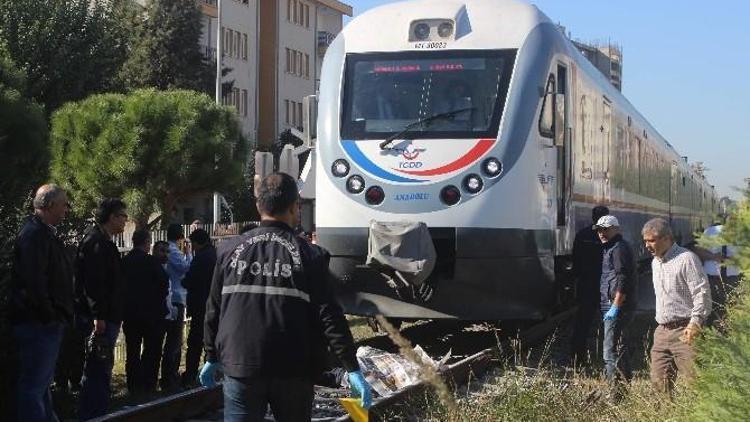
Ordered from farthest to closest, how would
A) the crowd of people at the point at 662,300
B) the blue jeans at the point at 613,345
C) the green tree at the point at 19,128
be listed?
the green tree at the point at 19,128 < the blue jeans at the point at 613,345 < the crowd of people at the point at 662,300

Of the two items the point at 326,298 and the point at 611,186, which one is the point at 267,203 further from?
the point at 611,186

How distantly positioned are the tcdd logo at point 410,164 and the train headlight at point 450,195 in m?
0.36

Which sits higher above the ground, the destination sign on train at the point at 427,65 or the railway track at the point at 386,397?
the destination sign on train at the point at 427,65

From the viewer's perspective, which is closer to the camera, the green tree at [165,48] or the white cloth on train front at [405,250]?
the white cloth on train front at [405,250]

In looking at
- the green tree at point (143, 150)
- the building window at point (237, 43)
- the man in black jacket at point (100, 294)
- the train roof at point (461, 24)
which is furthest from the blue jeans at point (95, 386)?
the building window at point (237, 43)

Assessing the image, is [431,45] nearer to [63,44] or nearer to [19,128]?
[19,128]

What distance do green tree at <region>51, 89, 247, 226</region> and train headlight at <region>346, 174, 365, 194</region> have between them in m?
19.8

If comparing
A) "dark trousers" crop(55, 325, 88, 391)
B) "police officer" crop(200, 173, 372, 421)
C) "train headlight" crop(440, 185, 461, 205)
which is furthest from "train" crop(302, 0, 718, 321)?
"police officer" crop(200, 173, 372, 421)

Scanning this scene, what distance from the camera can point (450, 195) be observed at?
11336mm

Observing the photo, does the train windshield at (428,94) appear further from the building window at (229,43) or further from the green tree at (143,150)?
the building window at (229,43)

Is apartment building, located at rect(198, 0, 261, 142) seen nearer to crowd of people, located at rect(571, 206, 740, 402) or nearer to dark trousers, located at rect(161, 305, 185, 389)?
dark trousers, located at rect(161, 305, 185, 389)

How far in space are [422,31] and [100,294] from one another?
490 cm

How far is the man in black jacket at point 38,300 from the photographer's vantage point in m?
7.48

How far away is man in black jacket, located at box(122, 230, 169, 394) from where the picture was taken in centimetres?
1037
